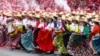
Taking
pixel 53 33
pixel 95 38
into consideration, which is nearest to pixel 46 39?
pixel 53 33

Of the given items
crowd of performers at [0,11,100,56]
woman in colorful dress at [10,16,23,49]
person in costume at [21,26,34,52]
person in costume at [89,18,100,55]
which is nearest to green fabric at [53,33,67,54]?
crowd of performers at [0,11,100,56]

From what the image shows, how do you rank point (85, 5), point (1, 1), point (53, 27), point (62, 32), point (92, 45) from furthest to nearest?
point (1, 1), point (85, 5), point (53, 27), point (62, 32), point (92, 45)

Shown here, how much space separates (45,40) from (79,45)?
2.00 meters

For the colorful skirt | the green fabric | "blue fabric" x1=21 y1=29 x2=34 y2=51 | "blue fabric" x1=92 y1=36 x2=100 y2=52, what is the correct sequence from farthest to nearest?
"blue fabric" x1=21 y1=29 x2=34 y2=51, the green fabric, the colorful skirt, "blue fabric" x1=92 y1=36 x2=100 y2=52

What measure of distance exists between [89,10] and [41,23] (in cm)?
261

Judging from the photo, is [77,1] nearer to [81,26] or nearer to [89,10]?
[89,10]

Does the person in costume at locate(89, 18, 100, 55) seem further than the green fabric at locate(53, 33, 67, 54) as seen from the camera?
No

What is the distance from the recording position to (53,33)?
14.8 m

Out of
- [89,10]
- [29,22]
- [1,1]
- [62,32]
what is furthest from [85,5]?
[1,1]

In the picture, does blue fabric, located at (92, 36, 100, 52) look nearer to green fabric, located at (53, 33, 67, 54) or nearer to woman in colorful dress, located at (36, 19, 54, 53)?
green fabric, located at (53, 33, 67, 54)

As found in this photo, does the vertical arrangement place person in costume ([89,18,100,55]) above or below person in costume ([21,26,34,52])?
above

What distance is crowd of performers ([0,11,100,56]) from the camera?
13.4 m

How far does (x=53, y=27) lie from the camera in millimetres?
15328

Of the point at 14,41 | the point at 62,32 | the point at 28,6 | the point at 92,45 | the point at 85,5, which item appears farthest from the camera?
the point at 28,6
